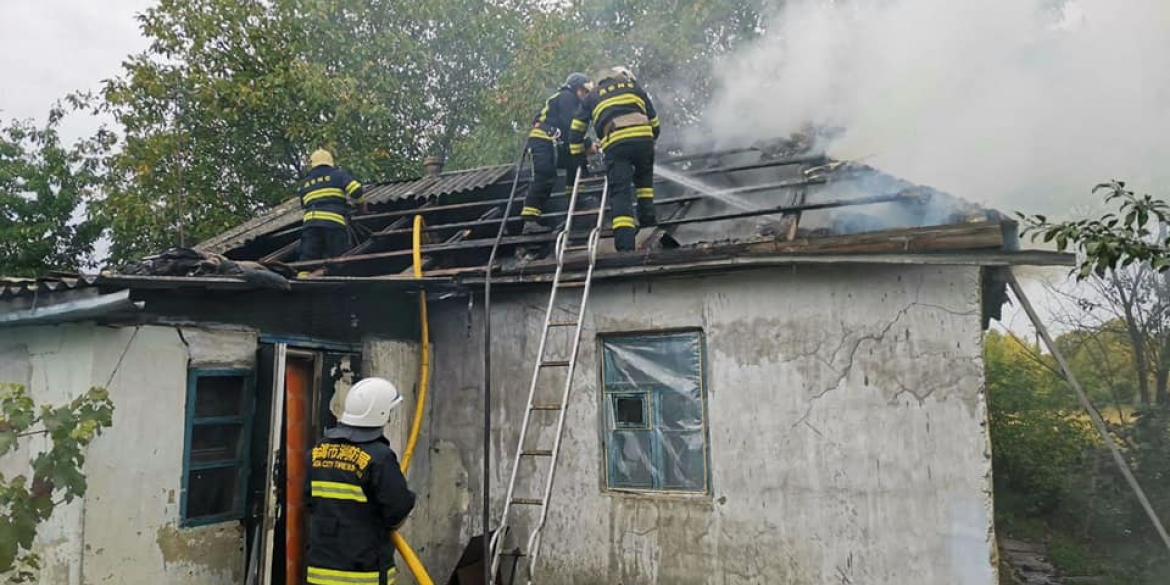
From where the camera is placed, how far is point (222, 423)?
4.90 metres

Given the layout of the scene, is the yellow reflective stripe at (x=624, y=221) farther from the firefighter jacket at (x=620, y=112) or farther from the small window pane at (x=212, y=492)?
the small window pane at (x=212, y=492)

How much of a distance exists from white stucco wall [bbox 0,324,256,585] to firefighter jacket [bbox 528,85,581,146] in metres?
3.06

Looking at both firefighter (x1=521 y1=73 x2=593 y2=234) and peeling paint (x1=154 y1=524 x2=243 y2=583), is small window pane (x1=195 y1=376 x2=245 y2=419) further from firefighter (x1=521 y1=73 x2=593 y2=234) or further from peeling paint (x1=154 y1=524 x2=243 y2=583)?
firefighter (x1=521 y1=73 x2=593 y2=234)

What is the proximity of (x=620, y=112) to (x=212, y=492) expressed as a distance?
3.89 metres

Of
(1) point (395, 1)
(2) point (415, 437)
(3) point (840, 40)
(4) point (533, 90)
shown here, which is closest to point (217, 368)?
(2) point (415, 437)

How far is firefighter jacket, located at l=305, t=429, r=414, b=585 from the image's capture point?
3.72 m

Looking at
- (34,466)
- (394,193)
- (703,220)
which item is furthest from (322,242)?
(34,466)

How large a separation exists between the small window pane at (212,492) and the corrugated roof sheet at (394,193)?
3.42 m

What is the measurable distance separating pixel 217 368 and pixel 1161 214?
5.39 meters

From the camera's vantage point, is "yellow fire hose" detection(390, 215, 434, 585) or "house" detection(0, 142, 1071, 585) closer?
"house" detection(0, 142, 1071, 585)

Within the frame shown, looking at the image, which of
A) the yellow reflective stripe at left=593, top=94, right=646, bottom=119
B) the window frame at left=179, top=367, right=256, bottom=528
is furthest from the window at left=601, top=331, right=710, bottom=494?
the window frame at left=179, top=367, right=256, bottom=528

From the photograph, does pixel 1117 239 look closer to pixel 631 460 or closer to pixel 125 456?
pixel 631 460

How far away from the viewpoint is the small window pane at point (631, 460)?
17.9 feet

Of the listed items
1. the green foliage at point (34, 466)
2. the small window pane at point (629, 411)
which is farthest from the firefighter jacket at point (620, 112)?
the green foliage at point (34, 466)
